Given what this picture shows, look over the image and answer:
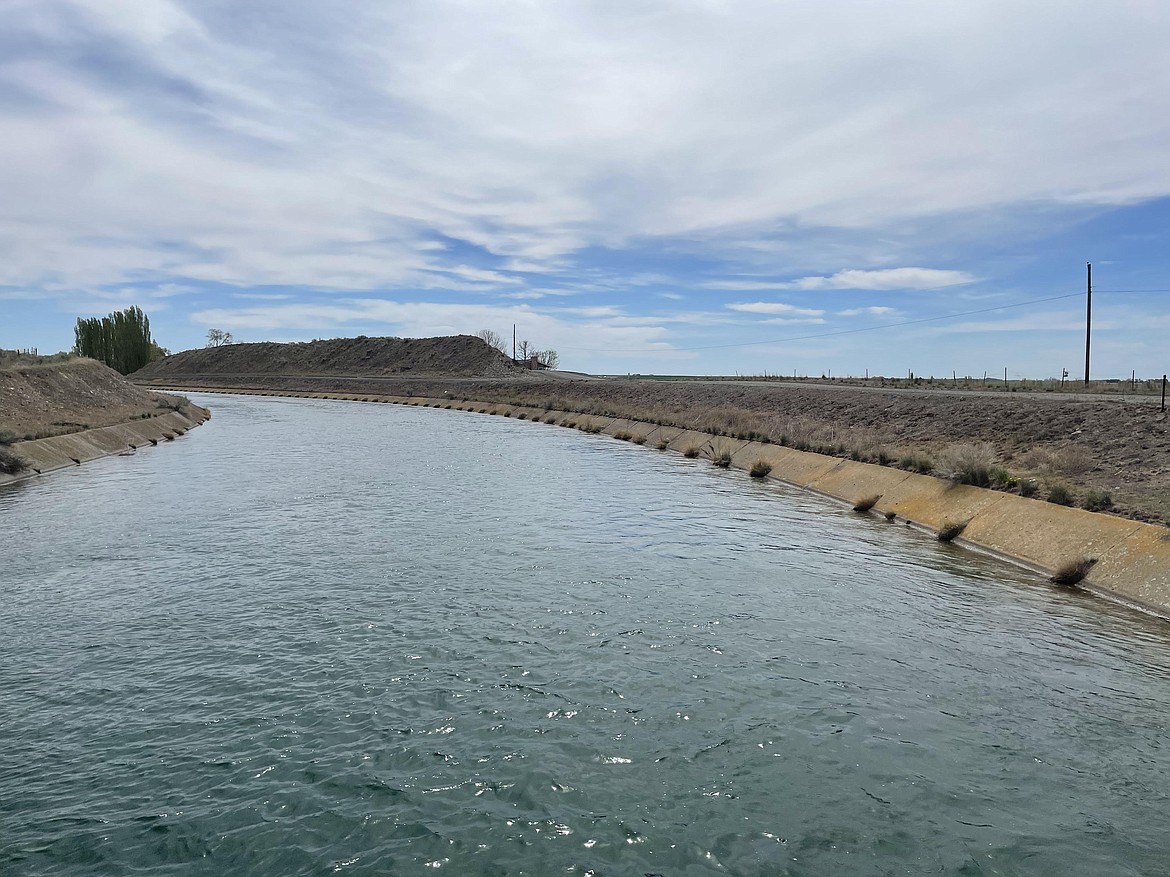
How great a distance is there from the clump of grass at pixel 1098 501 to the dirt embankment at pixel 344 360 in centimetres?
10607

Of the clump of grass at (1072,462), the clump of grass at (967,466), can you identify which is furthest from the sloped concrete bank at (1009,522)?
the clump of grass at (1072,462)

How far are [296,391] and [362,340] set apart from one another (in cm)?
5797

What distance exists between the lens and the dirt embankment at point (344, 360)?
13788 centimetres

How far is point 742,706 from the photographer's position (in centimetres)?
898

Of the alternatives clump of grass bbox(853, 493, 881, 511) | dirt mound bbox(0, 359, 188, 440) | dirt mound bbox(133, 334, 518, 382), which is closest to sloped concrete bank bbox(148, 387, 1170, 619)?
clump of grass bbox(853, 493, 881, 511)

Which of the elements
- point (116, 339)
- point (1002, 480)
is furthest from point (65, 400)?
point (116, 339)

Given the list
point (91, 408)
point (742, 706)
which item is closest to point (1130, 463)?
point (742, 706)

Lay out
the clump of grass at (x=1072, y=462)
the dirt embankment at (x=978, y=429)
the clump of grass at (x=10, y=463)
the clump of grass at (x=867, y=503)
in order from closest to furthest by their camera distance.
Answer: the dirt embankment at (x=978, y=429), the clump of grass at (x=1072, y=462), the clump of grass at (x=867, y=503), the clump of grass at (x=10, y=463)

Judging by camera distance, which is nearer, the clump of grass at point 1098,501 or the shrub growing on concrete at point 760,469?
the clump of grass at point 1098,501

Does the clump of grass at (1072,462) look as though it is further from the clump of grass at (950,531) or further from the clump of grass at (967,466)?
the clump of grass at (950,531)

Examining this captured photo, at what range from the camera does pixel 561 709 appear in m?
8.75

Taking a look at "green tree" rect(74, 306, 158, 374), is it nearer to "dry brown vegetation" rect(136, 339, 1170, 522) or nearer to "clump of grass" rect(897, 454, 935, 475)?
"dry brown vegetation" rect(136, 339, 1170, 522)

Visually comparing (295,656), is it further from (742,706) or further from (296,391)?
(296,391)

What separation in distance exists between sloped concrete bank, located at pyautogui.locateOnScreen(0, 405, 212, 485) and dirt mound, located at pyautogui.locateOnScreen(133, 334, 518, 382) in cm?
Answer: 7712
